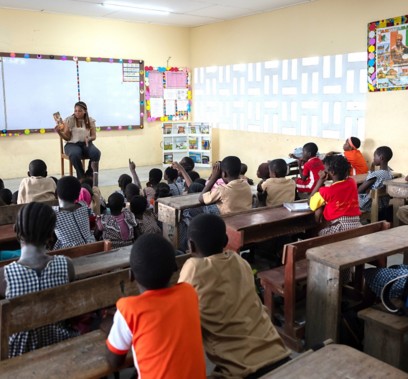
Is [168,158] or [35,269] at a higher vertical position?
[35,269]

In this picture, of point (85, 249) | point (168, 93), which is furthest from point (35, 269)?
point (168, 93)

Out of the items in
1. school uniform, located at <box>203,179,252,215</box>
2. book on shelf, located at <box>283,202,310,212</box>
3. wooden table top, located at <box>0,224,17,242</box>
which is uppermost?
school uniform, located at <box>203,179,252,215</box>

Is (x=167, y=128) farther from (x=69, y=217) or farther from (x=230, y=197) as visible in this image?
(x=69, y=217)

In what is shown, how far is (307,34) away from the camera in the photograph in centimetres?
684

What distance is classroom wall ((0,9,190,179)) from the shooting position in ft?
24.4

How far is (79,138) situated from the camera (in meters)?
6.32

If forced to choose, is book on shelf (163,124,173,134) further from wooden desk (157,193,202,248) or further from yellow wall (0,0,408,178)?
wooden desk (157,193,202,248)

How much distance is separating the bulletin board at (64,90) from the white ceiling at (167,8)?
2.43 feet

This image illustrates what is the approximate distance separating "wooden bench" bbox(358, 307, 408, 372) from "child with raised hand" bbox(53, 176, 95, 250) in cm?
160

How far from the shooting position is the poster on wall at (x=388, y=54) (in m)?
5.64

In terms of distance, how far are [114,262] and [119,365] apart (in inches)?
28.5

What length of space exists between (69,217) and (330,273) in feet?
4.87

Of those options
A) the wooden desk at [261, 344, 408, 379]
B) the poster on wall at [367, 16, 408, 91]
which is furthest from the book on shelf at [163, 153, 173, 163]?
the wooden desk at [261, 344, 408, 379]

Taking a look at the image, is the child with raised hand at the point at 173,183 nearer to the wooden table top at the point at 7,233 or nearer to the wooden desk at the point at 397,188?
the wooden table top at the point at 7,233
